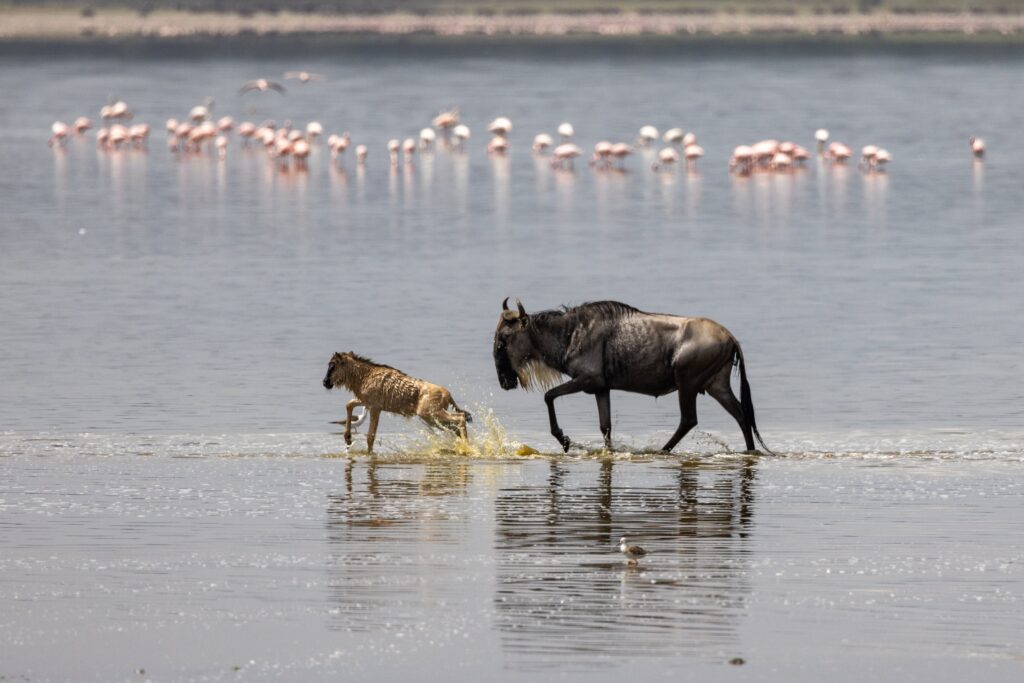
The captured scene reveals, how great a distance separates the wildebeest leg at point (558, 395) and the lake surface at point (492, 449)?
0.16 m

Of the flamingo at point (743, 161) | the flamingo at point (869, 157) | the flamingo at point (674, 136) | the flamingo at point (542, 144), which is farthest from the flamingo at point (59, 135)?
the flamingo at point (869, 157)

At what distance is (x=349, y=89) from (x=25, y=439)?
88468 millimetres

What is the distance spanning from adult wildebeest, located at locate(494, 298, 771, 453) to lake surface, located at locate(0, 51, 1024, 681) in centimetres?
43

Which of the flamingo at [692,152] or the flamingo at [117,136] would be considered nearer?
the flamingo at [692,152]

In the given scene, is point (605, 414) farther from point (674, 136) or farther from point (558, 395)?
point (674, 136)

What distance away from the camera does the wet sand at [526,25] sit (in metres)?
160

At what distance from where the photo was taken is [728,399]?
18750 mm

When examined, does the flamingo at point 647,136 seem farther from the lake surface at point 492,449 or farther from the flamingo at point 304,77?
the lake surface at point 492,449

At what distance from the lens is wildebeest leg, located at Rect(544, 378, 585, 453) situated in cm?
1858

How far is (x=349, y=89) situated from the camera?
107 meters

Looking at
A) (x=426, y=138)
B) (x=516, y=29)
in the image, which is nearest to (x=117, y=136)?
(x=426, y=138)

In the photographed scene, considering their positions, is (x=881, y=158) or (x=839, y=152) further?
(x=839, y=152)

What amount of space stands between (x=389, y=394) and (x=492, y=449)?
3.02ft

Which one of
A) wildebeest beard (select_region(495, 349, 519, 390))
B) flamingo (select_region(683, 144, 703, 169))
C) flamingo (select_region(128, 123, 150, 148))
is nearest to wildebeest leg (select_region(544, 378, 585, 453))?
wildebeest beard (select_region(495, 349, 519, 390))
